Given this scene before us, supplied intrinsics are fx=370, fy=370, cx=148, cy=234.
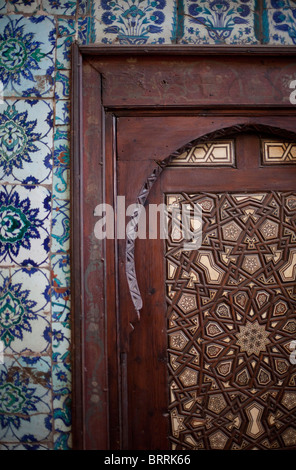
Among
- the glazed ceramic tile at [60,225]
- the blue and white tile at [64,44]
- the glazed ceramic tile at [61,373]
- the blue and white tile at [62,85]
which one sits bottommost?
the glazed ceramic tile at [61,373]

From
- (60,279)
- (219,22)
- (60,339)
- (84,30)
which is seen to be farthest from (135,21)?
(60,339)

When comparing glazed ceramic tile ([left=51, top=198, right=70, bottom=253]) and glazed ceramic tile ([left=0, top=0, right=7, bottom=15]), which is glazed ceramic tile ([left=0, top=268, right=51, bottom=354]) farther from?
glazed ceramic tile ([left=0, top=0, right=7, bottom=15])

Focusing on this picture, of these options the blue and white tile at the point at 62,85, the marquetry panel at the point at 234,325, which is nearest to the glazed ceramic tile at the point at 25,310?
the marquetry panel at the point at 234,325

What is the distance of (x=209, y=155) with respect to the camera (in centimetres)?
156

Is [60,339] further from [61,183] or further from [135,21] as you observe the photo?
[135,21]

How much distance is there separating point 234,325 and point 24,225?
0.94 metres

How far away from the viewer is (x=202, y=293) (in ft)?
5.04

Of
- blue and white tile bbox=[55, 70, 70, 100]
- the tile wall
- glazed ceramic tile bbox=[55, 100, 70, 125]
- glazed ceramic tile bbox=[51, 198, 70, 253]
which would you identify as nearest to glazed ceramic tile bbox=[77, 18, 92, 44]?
the tile wall

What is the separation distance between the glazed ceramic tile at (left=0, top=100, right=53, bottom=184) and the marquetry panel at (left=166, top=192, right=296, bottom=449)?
533mm

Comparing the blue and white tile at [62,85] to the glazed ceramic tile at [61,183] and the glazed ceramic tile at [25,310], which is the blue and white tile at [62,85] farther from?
the glazed ceramic tile at [25,310]

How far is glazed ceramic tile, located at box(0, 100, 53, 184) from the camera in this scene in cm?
144

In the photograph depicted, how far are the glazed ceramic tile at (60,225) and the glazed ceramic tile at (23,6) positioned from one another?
77cm

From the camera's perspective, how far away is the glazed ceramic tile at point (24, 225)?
4.68ft
